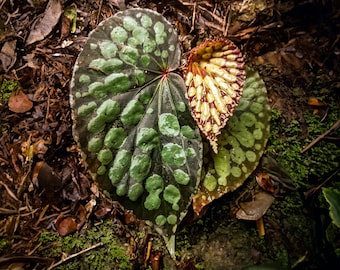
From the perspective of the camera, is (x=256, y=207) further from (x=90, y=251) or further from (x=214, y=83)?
(x=90, y=251)

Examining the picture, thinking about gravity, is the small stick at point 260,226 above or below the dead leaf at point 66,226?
above

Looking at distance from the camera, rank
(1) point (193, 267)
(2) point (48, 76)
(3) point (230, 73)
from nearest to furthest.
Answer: (3) point (230, 73) → (1) point (193, 267) → (2) point (48, 76)

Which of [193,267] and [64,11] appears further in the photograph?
[64,11]

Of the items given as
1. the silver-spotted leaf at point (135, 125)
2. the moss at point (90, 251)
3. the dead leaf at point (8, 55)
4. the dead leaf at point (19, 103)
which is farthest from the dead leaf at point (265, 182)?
the dead leaf at point (8, 55)

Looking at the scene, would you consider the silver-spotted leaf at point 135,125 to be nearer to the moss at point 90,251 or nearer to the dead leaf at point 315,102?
the moss at point 90,251

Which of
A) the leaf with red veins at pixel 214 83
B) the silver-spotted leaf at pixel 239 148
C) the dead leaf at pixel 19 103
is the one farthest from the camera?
the dead leaf at pixel 19 103

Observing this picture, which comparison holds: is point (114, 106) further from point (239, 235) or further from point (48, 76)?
point (239, 235)

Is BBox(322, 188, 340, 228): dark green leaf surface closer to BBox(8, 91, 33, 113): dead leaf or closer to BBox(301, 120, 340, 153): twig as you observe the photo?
BBox(301, 120, 340, 153): twig

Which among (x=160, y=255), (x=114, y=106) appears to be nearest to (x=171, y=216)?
(x=160, y=255)

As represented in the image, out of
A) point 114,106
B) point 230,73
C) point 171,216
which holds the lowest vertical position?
point 171,216
